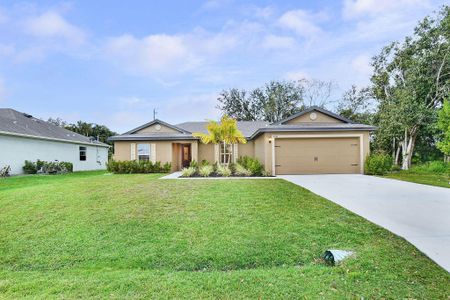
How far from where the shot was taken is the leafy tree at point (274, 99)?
33.3 meters

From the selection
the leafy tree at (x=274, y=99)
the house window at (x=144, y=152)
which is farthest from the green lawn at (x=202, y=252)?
the leafy tree at (x=274, y=99)

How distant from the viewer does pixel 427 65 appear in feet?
66.8

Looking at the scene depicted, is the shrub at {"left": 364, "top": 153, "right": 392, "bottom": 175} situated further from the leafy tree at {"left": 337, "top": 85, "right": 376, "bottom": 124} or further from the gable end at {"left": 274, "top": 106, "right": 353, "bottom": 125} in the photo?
the leafy tree at {"left": 337, "top": 85, "right": 376, "bottom": 124}

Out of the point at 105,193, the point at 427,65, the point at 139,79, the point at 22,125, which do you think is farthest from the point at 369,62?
the point at 22,125

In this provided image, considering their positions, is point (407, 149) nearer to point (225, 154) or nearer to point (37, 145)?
point (225, 154)

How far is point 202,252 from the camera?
424 centimetres

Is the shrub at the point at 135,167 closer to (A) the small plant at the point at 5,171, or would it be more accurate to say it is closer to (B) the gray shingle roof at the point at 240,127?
(B) the gray shingle roof at the point at 240,127

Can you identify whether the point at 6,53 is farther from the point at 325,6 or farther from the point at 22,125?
the point at 325,6

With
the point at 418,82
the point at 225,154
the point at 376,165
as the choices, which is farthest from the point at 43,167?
the point at 418,82

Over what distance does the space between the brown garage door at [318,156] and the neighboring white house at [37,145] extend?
17.1m

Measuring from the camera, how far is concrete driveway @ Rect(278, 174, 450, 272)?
168 inches

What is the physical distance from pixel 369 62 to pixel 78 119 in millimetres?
39547

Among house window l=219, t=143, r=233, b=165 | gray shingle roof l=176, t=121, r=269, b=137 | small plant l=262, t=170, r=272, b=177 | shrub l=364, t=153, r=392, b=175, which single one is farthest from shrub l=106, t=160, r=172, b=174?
shrub l=364, t=153, r=392, b=175

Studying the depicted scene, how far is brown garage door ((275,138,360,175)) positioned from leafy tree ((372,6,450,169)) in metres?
8.49
